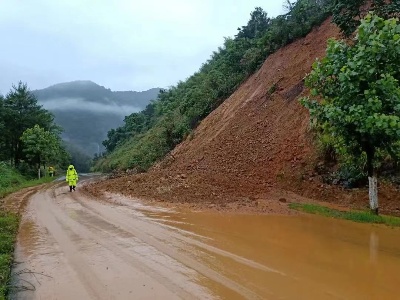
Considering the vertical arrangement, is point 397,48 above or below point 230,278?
above

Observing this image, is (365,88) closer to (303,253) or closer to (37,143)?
(303,253)

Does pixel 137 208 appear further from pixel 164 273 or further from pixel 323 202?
pixel 164 273

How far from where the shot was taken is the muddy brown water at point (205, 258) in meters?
5.77

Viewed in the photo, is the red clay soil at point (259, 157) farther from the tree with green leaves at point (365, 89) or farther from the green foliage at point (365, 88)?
the green foliage at point (365, 88)

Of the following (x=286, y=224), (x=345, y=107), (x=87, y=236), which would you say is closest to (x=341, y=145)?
(x=345, y=107)

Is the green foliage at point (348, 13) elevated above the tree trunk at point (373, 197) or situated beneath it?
elevated above

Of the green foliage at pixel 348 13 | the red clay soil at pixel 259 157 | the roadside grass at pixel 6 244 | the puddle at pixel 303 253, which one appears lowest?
the puddle at pixel 303 253

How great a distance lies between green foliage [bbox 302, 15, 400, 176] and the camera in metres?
10.2

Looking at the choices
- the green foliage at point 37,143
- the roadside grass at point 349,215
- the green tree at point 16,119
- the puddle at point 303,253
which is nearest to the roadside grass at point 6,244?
the puddle at point 303,253

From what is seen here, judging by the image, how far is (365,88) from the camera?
35.8 feet

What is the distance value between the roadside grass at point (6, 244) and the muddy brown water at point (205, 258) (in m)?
0.18

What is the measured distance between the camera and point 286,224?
421 inches

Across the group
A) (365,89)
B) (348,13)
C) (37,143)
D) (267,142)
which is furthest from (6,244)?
(37,143)

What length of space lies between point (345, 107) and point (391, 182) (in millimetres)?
4242
